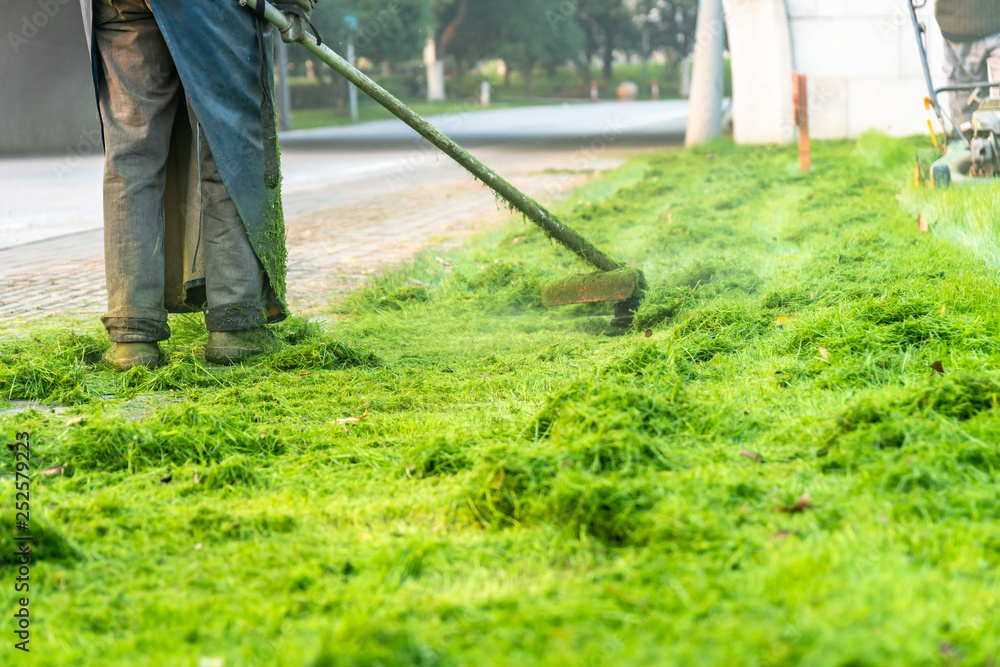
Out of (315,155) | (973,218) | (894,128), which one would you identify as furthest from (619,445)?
(315,155)

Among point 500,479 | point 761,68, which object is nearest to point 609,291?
point 500,479

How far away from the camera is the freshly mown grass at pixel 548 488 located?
1756 mm

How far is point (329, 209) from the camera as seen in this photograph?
10.2m

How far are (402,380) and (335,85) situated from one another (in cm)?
3796

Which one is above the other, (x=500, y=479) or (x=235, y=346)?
(x=235, y=346)

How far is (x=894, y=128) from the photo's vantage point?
14.7 m

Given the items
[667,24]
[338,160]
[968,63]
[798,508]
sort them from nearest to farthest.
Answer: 1. [798,508]
2. [968,63]
3. [338,160]
4. [667,24]

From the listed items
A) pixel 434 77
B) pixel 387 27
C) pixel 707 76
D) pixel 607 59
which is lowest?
pixel 707 76

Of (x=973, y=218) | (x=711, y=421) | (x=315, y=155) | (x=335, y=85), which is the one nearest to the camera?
(x=711, y=421)

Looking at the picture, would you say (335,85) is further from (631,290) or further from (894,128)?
(631,290)

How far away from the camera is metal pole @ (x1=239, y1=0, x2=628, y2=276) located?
4.17 metres

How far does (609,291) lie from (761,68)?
1119cm

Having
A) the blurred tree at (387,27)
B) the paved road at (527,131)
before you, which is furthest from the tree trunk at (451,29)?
the paved road at (527,131)

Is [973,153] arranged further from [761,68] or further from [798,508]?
[761,68]
